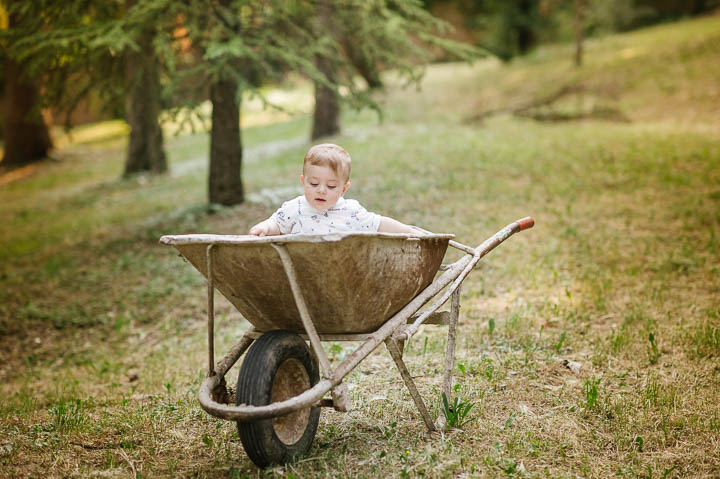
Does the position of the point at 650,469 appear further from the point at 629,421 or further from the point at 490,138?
the point at 490,138

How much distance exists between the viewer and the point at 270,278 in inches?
108

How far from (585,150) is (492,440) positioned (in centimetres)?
863

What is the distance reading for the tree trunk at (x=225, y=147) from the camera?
332 inches

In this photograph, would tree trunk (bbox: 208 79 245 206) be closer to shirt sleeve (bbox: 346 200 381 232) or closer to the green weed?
the green weed

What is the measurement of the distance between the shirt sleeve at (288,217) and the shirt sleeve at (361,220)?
0.90 feet

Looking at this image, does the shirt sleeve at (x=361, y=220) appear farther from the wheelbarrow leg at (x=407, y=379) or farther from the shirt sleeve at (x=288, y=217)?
the wheelbarrow leg at (x=407, y=379)

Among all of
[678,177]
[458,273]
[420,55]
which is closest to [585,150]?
[678,177]

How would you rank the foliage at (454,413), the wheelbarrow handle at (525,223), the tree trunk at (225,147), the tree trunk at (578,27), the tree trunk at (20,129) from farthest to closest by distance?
the tree trunk at (20,129) < the tree trunk at (578,27) < the tree trunk at (225,147) < the wheelbarrow handle at (525,223) < the foliage at (454,413)

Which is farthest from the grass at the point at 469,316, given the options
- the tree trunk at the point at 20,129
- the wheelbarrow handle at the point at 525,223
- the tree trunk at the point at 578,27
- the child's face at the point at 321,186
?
the tree trunk at the point at 20,129

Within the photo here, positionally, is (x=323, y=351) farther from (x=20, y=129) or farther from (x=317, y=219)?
(x=20, y=129)

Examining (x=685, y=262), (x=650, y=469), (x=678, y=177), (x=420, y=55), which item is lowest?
(x=650, y=469)

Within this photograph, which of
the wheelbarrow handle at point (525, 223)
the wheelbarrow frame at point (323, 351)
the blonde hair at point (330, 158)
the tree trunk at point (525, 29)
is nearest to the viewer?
the wheelbarrow frame at point (323, 351)

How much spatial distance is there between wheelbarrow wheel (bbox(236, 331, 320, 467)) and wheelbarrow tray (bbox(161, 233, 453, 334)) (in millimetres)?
193

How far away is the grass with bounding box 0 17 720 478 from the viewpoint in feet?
10.1
